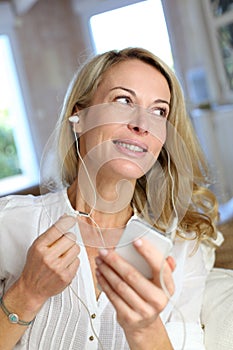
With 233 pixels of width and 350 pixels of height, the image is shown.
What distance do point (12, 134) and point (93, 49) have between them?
42.5 inches

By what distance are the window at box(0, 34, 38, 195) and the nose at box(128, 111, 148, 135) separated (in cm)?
392

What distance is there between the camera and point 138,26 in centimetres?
410

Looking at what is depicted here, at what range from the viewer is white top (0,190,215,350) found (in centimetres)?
84

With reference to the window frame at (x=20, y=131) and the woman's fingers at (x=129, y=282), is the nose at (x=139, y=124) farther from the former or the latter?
the window frame at (x=20, y=131)

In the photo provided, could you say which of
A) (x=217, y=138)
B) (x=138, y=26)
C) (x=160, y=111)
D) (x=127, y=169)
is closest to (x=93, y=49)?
(x=138, y=26)

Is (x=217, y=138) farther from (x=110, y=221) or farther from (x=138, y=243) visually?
(x=138, y=243)

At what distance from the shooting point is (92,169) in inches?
29.5

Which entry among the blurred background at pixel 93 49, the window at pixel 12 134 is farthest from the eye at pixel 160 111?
the window at pixel 12 134

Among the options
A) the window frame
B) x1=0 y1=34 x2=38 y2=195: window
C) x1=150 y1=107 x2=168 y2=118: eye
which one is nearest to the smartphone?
x1=150 y1=107 x2=168 y2=118: eye

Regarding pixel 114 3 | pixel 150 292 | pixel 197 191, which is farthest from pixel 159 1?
pixel 150 292

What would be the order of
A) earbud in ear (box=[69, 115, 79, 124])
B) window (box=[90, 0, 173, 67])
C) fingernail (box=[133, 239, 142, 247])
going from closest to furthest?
1. fingernail (box=[133, 239, 142, 247])
2. earbud in ear (box=[69, 115, 79, 124])
3. window (box=[90, 0, 173, 67])

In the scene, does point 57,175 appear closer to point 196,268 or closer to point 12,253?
point 12,253

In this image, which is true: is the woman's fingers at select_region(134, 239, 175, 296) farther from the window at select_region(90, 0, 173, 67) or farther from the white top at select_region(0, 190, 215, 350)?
the window at select_region(90, 0, 173, 67)

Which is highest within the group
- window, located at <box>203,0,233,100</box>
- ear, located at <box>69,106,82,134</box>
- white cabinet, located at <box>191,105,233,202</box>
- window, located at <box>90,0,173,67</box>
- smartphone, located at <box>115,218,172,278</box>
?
window, located at <box>90,0,173,67</box>
